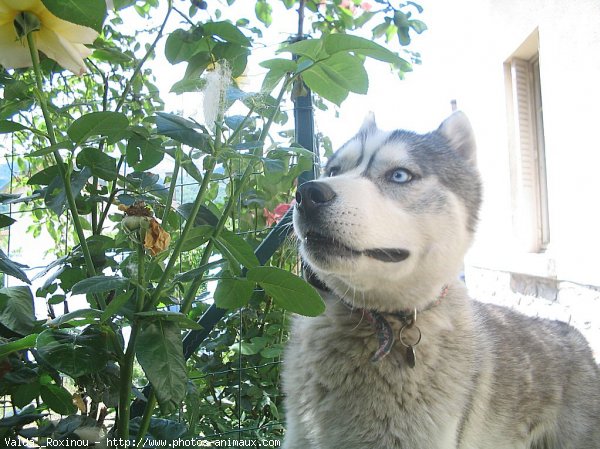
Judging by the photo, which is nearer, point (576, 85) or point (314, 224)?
point (314, 224)

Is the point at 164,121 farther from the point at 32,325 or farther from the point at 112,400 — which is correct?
the point at 112,400

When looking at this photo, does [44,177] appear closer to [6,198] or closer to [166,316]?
[6,198]

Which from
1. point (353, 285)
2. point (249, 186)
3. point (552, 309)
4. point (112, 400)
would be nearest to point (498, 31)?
point (552, 309)

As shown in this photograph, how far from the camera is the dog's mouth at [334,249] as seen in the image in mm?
1419

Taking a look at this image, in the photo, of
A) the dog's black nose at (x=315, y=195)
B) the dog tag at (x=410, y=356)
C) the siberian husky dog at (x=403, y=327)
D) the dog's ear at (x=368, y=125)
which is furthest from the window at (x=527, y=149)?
the dog's black nose at (x=315, y=195)

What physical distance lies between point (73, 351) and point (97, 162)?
50 centimetres

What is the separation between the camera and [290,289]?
106cm

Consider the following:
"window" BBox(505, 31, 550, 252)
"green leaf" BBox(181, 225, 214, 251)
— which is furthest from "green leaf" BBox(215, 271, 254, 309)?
"window" BBox(505, 31, 550, 252)

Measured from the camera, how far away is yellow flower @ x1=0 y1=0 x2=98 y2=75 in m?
0.98

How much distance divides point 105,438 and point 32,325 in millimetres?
316

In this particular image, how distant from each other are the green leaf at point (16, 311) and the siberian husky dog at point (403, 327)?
2.41 feet

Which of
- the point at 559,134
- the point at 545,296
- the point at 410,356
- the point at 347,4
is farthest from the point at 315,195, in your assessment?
the point at 545,296

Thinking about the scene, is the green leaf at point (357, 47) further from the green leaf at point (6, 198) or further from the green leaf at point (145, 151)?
the green leaf at point (6, 198)

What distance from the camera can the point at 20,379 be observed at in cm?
118
